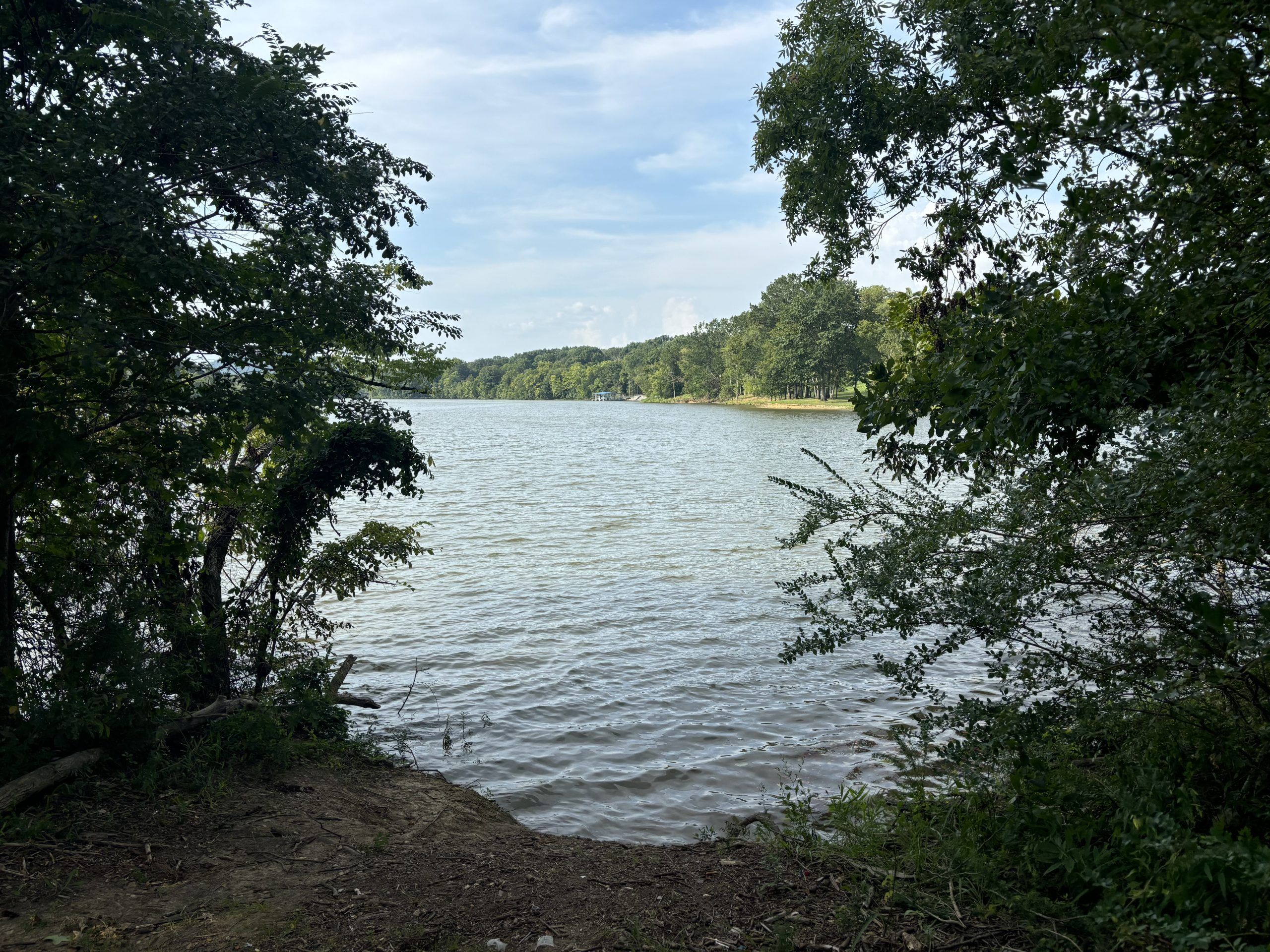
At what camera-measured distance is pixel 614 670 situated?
11.7 m

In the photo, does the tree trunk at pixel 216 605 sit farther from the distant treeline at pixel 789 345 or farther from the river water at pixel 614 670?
the distant treeline at pixel 789 345

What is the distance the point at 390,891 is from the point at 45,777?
8.57 ft

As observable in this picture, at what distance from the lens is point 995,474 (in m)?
5.76

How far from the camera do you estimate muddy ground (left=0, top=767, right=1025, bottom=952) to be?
4301 mm

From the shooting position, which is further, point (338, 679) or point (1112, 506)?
point (338, 679)

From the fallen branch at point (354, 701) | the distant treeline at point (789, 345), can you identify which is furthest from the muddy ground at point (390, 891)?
the distant treeline at point (789, 345)

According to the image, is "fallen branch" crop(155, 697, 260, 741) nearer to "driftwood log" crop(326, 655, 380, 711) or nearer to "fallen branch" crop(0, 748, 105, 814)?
"fallen branch" crop(0, 748, 105, 814)

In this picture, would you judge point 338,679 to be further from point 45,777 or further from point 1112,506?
point 1112,506

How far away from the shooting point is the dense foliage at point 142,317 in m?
5.15

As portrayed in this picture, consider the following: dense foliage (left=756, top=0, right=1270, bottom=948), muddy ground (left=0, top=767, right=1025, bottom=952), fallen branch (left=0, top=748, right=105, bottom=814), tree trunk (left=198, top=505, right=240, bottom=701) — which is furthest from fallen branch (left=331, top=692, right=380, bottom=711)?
dense foliage (left=756, top=0, right=1270, bottom=948)

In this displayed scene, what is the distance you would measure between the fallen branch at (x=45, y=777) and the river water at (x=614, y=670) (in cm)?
343

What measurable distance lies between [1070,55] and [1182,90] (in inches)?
25.8

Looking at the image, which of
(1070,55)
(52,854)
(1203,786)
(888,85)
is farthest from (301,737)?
(888,85)

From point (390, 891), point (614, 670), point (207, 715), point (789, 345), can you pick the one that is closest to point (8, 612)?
point (207, 715)
